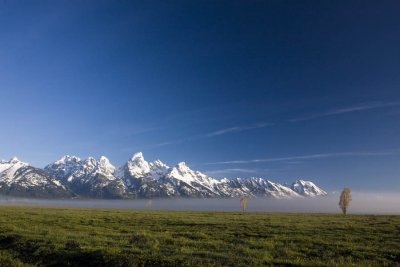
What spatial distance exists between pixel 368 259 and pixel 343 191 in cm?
10273

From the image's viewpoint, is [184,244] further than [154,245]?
Yes

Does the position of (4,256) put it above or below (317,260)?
below

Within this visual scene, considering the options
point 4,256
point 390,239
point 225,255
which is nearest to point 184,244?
point 225,255

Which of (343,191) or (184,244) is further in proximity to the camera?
(343,191)

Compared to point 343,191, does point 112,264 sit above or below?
below

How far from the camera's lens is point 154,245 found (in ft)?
82.9

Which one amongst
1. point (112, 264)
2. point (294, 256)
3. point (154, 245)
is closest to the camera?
point (112, 264)

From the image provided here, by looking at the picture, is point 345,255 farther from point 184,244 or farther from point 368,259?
point 184,244

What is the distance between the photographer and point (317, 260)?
2111cm

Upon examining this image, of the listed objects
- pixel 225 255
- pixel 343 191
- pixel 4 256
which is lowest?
pixel 4 256

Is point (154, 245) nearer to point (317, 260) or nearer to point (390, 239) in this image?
point (317, 260)

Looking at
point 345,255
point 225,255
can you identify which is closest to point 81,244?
point 225,255

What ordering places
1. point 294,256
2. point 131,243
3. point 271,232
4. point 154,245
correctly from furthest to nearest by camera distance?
1. point 271,232
2. point 131,243
3. point 154,245
4. point 294,256

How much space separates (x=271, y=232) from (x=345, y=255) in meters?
13.8
